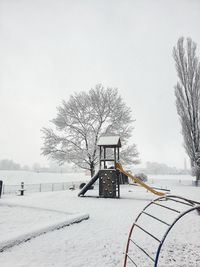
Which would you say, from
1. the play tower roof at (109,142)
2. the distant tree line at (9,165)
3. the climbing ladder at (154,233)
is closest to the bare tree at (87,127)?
the play tower roof at (109,142)

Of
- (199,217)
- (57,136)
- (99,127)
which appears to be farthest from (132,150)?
(199,217)

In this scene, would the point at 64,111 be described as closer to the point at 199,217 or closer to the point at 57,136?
the point at 57,136

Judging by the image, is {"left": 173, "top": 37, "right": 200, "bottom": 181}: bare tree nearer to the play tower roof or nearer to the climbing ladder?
the play tower roof

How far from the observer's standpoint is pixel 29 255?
3.33m

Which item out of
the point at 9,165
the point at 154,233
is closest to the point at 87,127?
the point at 154,233

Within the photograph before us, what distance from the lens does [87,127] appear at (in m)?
19.9

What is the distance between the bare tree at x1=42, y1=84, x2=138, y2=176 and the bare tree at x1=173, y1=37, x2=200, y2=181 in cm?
617

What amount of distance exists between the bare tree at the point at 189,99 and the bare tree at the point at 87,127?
617cm

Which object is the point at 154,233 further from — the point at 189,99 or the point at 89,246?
the point at 189,99

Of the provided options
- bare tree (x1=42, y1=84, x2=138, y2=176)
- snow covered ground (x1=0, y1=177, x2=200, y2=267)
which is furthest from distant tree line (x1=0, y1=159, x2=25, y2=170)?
snow covered ground (x1=0, y1=177, x2=200, y2=267)

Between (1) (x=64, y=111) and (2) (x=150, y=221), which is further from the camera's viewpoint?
(1) (x=64, y=111)

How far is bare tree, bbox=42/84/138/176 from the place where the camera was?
62.6 ft

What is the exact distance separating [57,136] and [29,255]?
53.3 feet

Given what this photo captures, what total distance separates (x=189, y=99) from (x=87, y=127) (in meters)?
11.6
